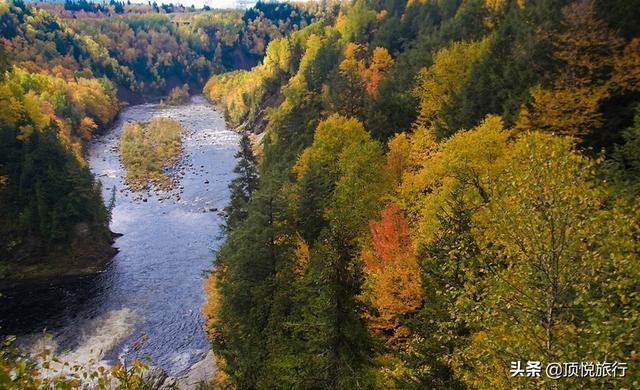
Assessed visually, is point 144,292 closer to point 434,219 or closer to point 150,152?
point 434,219

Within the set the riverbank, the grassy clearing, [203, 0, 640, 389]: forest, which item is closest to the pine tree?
[203, 0, 640, 389]: forest

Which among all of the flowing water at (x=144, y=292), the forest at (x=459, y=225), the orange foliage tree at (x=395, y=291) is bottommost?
the flowing water at (x=144, y=292)

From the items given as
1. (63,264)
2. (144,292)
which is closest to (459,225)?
(144,292)

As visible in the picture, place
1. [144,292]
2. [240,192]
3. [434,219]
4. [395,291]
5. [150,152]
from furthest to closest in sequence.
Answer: [150,152]
[144,292]
[240,192]
[434,219]
[395,291]

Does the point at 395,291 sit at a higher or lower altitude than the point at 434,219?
lower

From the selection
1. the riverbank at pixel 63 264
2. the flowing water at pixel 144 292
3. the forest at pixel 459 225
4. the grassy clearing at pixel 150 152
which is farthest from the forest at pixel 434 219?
the grassy clearing at pixel 150 152

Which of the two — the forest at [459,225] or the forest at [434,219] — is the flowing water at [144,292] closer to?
the forest at [434,219]
